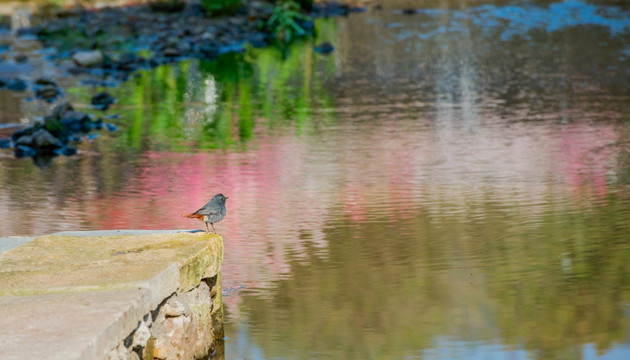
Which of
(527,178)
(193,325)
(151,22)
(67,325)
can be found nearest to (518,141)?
(527,178)

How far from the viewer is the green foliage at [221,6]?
29672 mm

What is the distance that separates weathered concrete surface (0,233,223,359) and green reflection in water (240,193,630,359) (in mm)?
798

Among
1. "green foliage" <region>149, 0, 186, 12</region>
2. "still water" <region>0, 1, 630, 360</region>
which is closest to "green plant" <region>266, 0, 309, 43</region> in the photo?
"green foliage" <region>149, 0, 186, 12</region>

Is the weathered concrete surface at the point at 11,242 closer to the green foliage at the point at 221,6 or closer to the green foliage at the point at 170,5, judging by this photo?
the green foliage at the point at 221,6

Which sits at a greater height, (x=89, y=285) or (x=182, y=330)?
(x=89, y=285)

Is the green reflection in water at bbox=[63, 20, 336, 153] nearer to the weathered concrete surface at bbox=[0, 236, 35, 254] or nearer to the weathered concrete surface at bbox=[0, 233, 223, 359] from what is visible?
the weathered concrete surface at bbox=[0, 236, 35, 254]

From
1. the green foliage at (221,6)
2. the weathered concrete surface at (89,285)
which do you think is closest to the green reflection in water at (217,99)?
the weathered concrete surface at (89,285)

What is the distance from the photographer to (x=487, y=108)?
47.7ft

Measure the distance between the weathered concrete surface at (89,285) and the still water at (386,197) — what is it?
70 centimetres

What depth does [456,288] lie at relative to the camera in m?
6.77

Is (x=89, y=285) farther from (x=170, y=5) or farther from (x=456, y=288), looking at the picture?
(x=170, y=5)

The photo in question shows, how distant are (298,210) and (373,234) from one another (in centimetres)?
101

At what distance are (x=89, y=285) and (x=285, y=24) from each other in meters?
22.4

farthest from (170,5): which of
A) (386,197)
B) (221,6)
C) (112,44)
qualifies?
(386,197)
